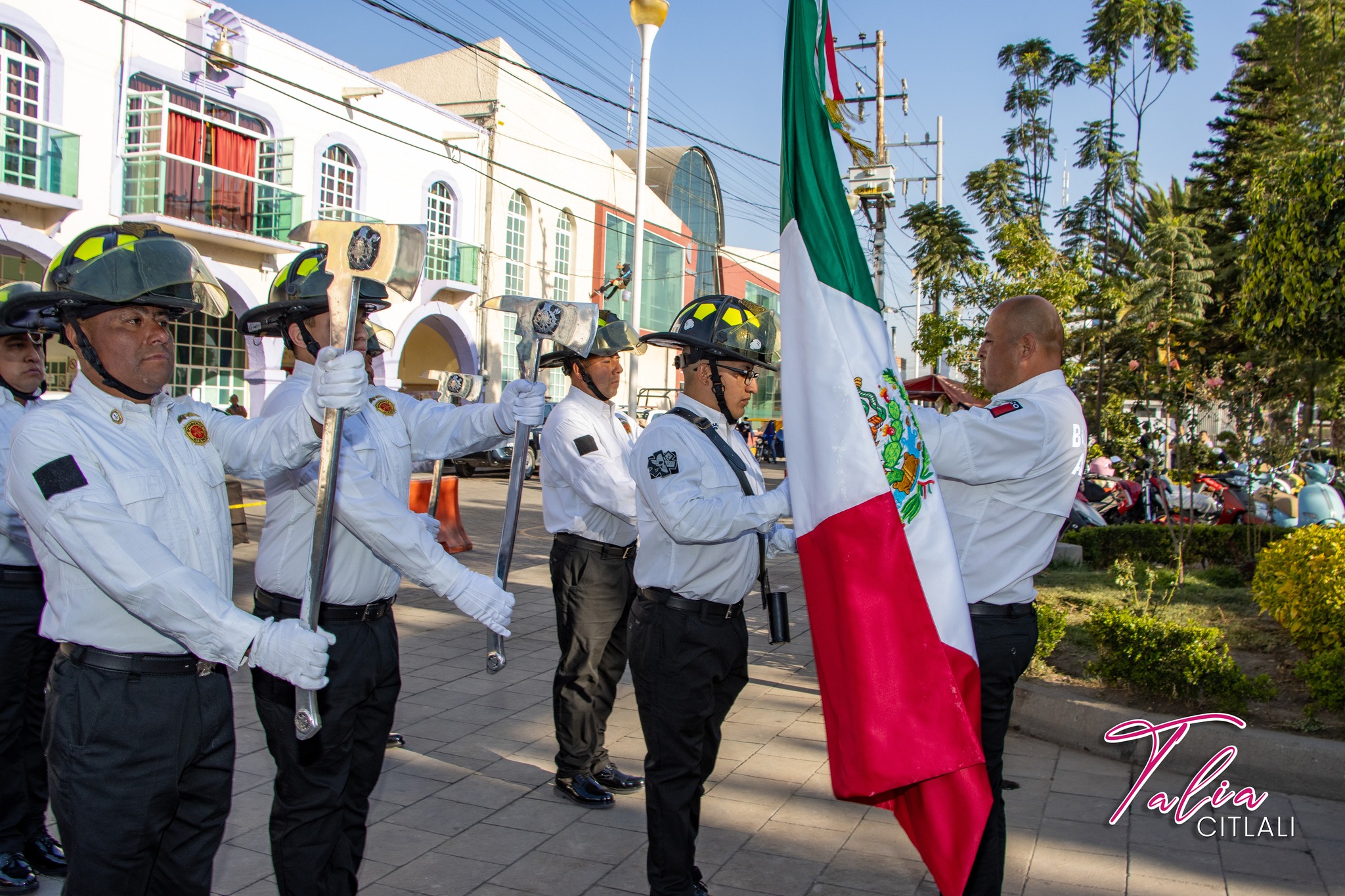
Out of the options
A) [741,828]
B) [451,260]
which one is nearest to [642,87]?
[451,260]

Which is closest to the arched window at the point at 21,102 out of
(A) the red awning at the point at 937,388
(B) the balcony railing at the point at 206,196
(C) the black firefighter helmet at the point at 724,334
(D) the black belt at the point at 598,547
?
(B) the balcony railing at the point at 206,196

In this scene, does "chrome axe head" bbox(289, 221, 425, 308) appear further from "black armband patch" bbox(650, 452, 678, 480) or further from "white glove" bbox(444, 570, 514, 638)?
"black armband patch" bbox(650, 452, 678, 480)

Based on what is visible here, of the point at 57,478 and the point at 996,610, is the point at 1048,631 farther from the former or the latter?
the point at 57,478

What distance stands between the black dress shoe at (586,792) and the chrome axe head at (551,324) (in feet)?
6.37

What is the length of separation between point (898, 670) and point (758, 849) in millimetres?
1894

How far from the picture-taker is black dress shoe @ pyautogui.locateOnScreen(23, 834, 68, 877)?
12.5ft

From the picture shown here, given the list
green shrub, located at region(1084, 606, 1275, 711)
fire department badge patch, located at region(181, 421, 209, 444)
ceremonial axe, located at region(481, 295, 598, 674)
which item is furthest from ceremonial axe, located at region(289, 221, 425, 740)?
green shrub, located at region(1084, 606, 1275, 711)

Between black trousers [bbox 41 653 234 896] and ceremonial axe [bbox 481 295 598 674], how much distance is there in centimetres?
120

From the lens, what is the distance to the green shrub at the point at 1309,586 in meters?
5.48

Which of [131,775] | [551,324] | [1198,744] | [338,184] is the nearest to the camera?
[131,775]

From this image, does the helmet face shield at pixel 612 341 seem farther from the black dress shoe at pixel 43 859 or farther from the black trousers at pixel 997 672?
the black dress shoe at pixel 43 859

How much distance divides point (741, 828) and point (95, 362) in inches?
122

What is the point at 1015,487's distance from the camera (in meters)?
3.26

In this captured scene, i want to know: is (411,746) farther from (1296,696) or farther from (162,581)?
(1296,696)
